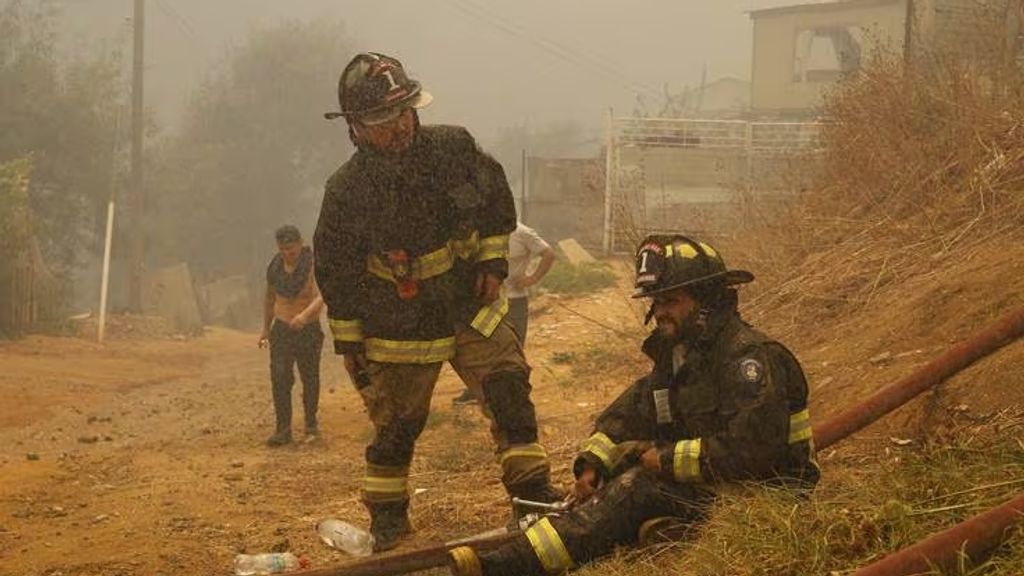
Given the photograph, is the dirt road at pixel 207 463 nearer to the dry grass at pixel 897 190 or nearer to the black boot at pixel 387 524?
the black boot at pixel 387 524

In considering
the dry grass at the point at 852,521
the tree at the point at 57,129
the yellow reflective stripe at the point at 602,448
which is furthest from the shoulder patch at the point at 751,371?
the tree at the point at 57,129

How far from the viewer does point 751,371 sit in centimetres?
432

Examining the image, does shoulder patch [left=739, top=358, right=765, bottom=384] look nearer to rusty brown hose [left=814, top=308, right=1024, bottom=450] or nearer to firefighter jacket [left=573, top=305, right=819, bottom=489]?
firefighter jacket [left=573, top=305, right=819, bottom=489]

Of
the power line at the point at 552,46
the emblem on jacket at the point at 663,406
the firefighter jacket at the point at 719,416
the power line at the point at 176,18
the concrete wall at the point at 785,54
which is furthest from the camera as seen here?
the power line at the point at 552,46

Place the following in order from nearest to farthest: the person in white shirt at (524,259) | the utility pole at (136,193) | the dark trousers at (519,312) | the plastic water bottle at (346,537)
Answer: the plastic water bottle at (346,537) < the person in white shirt at (524,259) < the dark trousers at (519,312) < the utility pole at (136,193)

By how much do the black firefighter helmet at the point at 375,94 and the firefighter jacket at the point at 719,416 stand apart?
152 centimetres

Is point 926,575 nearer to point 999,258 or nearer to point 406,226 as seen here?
point 406,226

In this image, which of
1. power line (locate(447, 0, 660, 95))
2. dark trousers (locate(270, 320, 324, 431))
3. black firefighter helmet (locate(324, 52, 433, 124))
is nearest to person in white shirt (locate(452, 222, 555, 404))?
dark trousers (locate(270, 320, 324, 431))

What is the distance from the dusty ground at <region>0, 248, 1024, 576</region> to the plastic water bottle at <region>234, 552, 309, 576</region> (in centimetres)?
15

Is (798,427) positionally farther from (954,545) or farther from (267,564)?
(267,564)

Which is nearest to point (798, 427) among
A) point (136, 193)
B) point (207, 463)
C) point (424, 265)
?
point (424, 265)

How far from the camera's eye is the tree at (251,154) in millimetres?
38281

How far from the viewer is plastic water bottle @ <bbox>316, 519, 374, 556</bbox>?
605 cm

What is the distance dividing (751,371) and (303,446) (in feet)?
20.5
